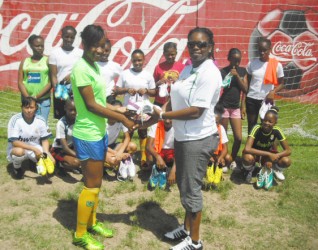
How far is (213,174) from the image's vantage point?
5.39 meters

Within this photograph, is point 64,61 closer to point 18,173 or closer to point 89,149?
point 18,173

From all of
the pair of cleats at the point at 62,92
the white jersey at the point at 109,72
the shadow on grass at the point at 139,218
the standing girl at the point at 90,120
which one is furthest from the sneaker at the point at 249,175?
the pair of cleats at the point at 62,92

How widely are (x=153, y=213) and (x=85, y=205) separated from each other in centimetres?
115

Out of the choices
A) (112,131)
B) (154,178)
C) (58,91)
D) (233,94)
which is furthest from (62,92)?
(233,94)

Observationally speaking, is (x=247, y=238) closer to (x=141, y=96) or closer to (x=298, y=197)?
(x=298, y=197)

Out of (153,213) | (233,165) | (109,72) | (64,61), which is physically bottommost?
(153,213)

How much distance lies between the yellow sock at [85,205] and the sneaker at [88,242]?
0.15 ft

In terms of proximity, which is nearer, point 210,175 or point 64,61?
point 210,175

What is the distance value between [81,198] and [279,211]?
8.13 feet

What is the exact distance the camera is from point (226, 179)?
19.0 ft

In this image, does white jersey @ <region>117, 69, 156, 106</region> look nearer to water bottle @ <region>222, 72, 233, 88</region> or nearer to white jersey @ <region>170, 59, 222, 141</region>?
water bottle @ <region>222, 72, 233, 88</region>

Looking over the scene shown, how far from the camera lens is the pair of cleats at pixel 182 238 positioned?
387 cm

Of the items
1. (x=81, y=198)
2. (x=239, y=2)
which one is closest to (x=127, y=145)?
(x=81, y=198)

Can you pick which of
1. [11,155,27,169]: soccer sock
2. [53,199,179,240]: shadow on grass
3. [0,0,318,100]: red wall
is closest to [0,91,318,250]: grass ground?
[53,199,179,240]: shadow on grass
